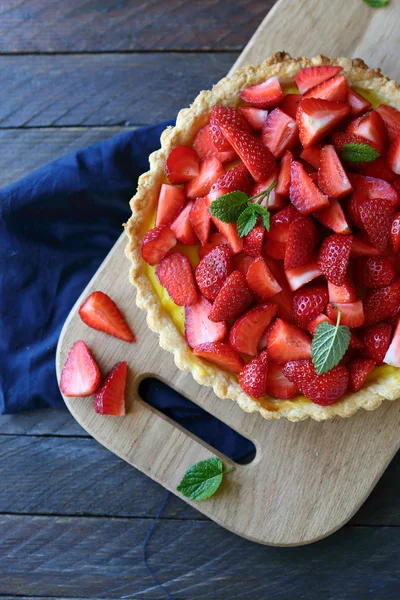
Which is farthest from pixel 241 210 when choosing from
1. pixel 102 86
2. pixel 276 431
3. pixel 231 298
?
pixel 102 86

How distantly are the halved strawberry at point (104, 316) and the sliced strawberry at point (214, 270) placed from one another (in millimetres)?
469

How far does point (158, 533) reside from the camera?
105 inches

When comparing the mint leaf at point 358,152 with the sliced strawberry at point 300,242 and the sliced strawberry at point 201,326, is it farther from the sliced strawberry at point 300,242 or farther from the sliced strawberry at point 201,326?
the sliced strawberry at point 201,326

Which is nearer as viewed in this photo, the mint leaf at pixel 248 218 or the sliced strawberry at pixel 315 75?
the mint leaf at pixel 248 218

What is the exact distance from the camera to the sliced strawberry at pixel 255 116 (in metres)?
2.07

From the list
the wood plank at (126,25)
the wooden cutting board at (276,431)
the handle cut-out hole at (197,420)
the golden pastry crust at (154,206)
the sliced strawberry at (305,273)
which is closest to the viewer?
the sliced strawberry at (305,273)

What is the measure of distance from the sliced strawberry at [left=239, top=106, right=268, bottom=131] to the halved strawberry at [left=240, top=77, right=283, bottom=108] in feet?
0.07

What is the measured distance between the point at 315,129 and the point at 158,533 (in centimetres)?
177

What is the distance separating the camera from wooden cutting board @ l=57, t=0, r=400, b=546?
7.53 ft

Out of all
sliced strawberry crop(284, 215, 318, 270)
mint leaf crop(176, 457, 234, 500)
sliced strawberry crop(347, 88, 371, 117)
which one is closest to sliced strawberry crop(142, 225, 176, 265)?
sliced strawberry crop(284, 215, 318, 270)

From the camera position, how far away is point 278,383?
212cm

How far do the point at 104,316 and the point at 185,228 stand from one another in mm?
507

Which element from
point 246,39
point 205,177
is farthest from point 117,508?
point 246,39

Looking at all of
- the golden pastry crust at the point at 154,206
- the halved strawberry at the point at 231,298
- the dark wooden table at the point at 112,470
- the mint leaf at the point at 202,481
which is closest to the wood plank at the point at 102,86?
the dark wooden table at the point at 112,470
